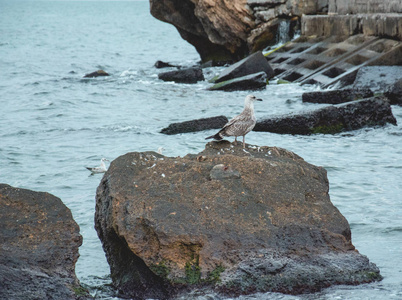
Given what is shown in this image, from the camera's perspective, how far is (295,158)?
5.81m

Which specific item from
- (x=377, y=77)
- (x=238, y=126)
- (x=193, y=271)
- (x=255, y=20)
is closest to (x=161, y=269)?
(x=193, y=271)

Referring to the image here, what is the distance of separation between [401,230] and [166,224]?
112 inches

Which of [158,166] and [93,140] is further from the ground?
[158,166]

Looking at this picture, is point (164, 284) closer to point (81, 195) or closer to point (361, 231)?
point (361, 231)

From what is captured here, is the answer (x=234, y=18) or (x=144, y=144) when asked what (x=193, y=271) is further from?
(x=234, y=18)

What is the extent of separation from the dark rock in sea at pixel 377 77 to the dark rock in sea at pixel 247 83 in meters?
3.45

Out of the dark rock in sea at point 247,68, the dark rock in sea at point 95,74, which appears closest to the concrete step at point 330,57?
the dark rock in sea at point 247,68

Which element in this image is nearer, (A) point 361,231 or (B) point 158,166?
(B) point 158,166

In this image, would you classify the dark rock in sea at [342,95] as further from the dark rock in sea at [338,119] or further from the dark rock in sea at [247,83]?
the dark rock in sea at [247,83]

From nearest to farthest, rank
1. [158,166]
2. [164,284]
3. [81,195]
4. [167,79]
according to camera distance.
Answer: [164,284], [158,166], [81,195], [167,79]

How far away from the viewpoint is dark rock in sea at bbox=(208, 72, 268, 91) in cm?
1600

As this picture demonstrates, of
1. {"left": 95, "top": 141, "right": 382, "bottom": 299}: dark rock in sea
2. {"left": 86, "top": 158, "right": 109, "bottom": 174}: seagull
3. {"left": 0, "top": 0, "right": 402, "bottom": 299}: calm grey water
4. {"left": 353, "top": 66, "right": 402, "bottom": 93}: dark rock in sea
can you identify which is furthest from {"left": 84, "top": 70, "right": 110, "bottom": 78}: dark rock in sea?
{"left": 95, "top": 141, "right": 382, "bottom": 299}: dark rock in sea

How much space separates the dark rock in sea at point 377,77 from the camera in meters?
12.5

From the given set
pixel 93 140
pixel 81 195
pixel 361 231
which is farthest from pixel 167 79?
pixel 361 231
